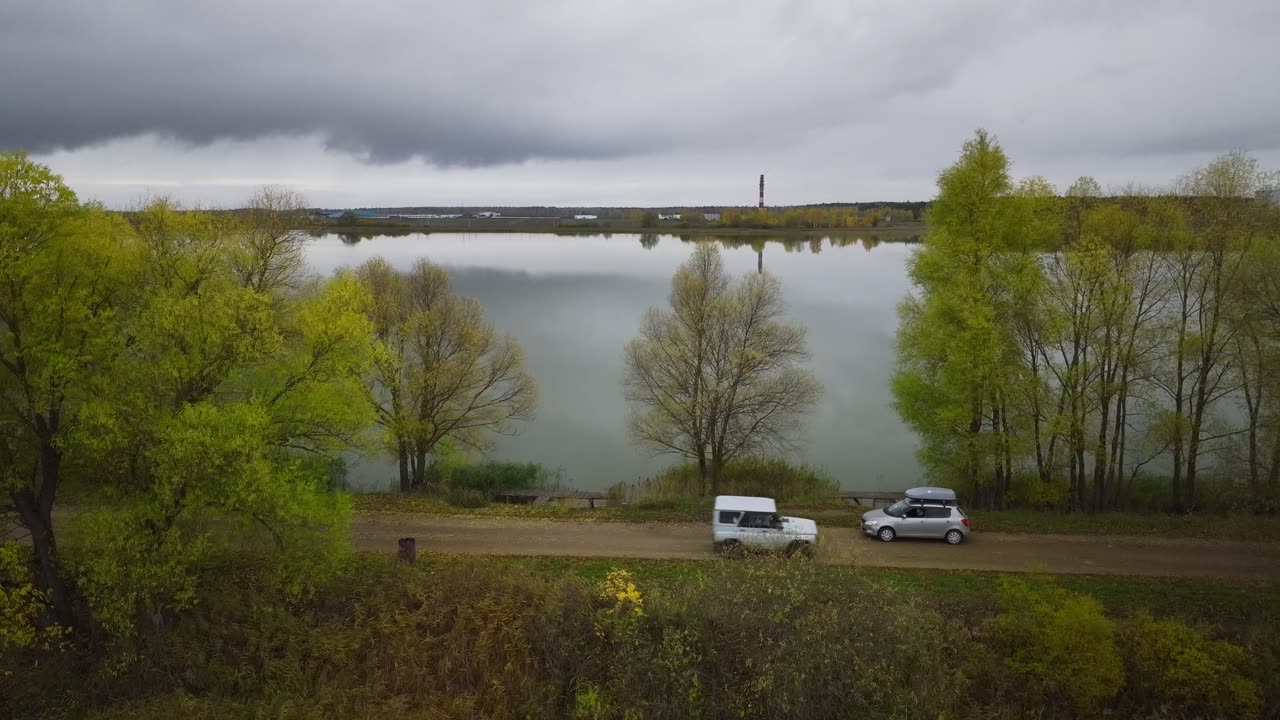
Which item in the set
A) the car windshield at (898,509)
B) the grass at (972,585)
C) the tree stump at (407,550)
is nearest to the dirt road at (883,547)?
the grass at (972,585)

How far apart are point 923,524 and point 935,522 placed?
0.84 feet

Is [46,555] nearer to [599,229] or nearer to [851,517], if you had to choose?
[851,517]

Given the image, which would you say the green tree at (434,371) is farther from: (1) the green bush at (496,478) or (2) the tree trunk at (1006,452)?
(2) the tree trunk at (1006,452)

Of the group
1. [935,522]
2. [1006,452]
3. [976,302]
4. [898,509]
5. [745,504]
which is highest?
[976,302]

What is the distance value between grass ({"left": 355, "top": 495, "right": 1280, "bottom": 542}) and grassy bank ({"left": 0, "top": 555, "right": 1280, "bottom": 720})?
3.79 meters

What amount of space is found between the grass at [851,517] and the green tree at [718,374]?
335cm

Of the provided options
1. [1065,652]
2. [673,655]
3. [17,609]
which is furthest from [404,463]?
[1065,652]

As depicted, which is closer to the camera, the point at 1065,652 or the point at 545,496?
the point at 1065,652

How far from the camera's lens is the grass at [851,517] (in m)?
17.6

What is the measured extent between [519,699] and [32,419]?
8361mm

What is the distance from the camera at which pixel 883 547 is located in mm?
17000

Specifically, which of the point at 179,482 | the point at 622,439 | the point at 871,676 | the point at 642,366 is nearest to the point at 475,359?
the point at 642,366

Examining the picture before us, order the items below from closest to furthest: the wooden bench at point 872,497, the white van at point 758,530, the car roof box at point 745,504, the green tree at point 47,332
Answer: the green tree at point 47,332, the white van at point 758,530, the car roof box at point 745,504, the wooden bench at point 872,497

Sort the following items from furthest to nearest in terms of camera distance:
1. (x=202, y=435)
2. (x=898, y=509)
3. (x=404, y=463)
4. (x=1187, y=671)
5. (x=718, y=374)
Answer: (x=718, y=374) → (x=404, y=463) → (x=898, y=509) → (x=1187, y=671) → (x=202, y=435)
